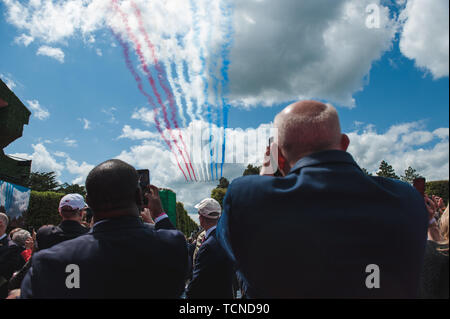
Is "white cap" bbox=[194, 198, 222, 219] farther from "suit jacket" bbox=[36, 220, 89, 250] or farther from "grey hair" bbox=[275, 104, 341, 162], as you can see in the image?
"grey hair" bbox=[275, 104, 341, 162]

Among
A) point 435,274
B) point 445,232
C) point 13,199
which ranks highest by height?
point 13,199

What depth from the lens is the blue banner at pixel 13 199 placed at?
19647 millimetres

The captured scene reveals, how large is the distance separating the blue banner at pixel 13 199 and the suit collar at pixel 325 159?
923 inches

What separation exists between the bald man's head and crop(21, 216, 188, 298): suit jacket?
3.67 ft

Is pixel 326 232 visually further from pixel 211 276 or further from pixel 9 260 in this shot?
pixel 9 260

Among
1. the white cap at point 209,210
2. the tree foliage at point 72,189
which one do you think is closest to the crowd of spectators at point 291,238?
the white cap at point 209,210

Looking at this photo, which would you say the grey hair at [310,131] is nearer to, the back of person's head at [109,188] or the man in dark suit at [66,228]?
the back of person's head at [109,188]

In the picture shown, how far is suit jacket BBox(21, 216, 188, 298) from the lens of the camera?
1783mm

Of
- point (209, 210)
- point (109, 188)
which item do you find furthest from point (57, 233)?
point (209, 210)

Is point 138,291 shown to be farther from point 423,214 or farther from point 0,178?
point 0,178

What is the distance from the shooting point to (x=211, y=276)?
373 cm

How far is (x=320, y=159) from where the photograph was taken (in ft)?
5.28

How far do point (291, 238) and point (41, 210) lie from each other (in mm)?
32393

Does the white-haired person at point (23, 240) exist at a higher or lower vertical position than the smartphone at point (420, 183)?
lower
